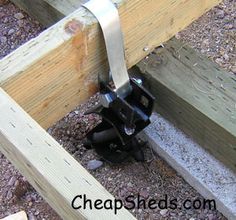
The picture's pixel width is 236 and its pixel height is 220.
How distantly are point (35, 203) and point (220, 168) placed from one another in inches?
26.2

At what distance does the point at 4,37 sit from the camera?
261 centimetres

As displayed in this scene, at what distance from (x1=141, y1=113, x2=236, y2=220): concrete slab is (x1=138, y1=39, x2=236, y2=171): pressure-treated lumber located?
4.2 inches

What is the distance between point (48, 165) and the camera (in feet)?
3.64

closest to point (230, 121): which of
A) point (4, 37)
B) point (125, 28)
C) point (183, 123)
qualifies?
point (183, 123)

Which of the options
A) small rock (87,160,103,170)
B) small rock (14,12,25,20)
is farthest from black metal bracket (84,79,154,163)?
small rock (14,12,25,20)

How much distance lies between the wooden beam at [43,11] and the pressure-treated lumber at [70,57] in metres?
0.50

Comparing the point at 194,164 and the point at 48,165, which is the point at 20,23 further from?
the point at 48,165

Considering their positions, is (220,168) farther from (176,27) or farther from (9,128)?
(9,128)

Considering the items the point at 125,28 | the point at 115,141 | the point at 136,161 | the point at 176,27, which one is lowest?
the point at 136,161

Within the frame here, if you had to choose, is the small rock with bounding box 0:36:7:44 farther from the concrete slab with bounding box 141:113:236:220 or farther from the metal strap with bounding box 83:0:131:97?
the metal strap with bounding box 83:0:131:97

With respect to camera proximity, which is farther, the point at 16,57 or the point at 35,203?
the point at 35,203

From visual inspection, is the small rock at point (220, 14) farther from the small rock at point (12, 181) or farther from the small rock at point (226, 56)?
the small rock at point (12, 181)

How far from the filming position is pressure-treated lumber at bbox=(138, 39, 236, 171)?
1.75 m

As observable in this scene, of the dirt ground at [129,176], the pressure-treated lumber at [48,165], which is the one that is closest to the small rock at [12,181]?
the dirt ground at [129,176]
